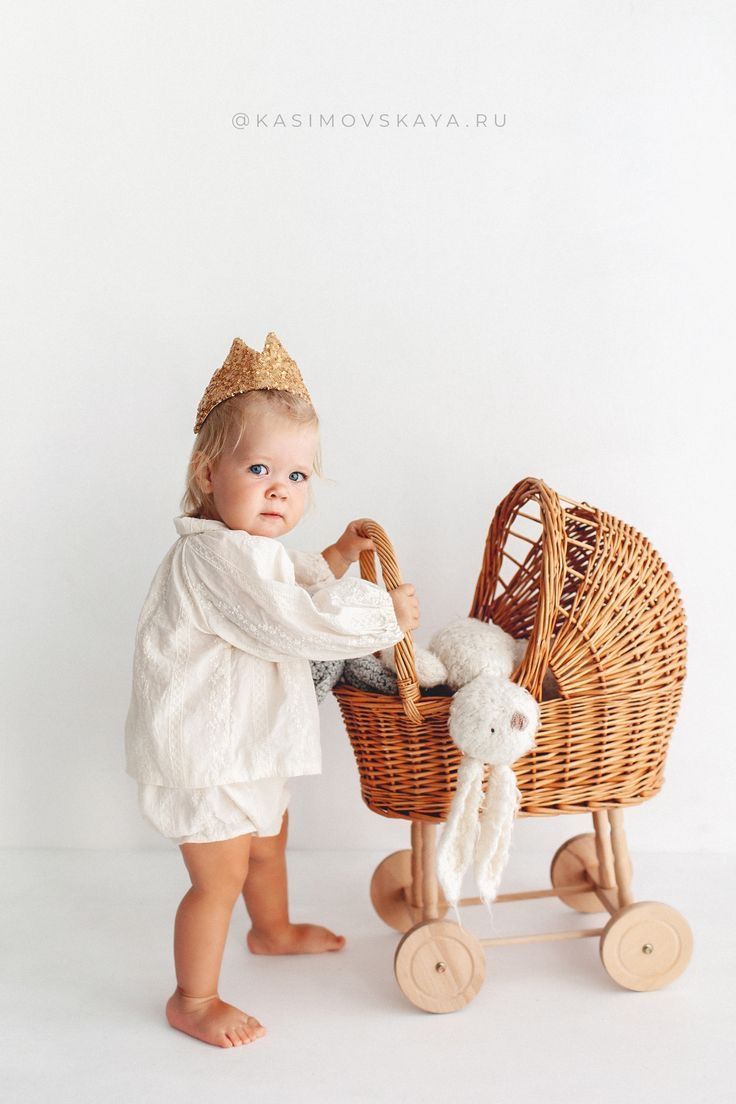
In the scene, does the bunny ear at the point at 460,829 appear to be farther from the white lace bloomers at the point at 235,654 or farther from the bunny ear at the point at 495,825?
the white lace bloomers at the point at 235,654

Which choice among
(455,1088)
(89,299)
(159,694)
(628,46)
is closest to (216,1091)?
(455,1088)

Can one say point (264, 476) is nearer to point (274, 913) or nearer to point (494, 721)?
point (494, 721)

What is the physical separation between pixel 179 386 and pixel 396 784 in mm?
1038

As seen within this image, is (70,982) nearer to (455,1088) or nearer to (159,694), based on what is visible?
(159,694)

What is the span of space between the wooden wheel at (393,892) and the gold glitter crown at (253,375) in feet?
2.92

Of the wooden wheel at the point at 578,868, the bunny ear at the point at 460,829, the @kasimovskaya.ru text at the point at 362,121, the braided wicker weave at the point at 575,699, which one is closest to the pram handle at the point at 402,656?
the braided wicker weave at the point at 575,699

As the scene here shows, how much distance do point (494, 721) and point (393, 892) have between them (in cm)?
65

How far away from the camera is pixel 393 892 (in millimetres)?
1856

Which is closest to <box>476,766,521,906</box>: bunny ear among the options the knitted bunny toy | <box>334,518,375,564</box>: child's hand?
the knitted bunny toy

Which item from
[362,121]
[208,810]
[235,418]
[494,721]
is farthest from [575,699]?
[362,121]

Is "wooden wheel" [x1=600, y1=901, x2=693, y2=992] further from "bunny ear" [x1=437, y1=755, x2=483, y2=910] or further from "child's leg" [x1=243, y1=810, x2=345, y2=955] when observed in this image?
"child's leg" [x1=243, y1=810, x2=345, y2=955]

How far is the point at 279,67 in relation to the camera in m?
2.07

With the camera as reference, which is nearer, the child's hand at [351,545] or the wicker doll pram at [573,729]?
the wicker doll pram at [573,729]

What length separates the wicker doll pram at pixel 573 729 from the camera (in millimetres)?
1468
